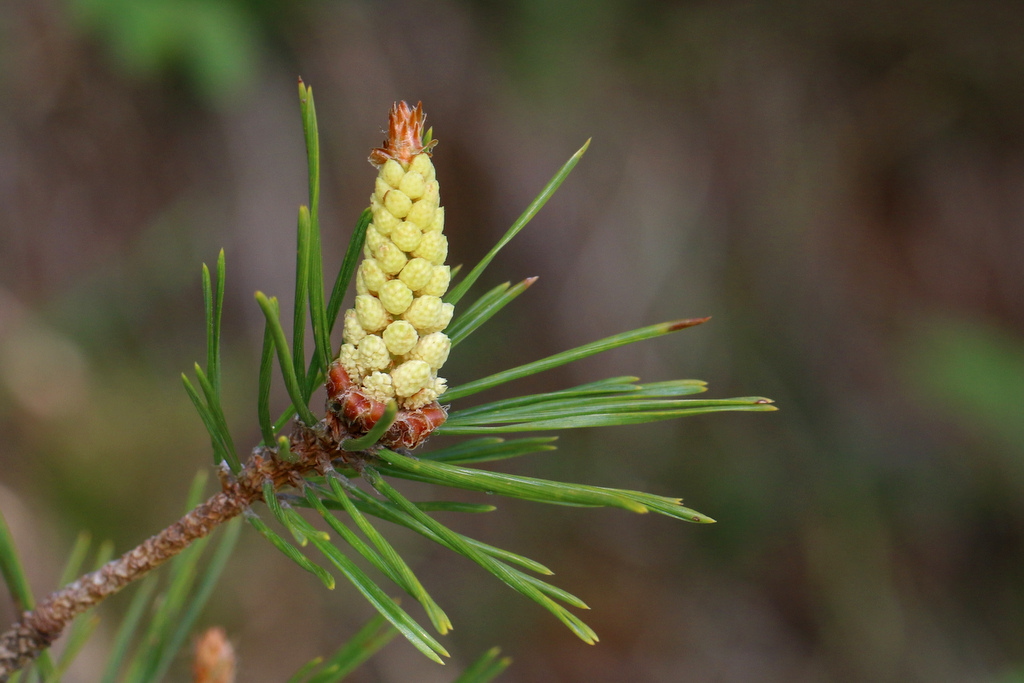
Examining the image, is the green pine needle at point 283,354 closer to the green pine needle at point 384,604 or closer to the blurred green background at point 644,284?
the green pine needle at point 384,604

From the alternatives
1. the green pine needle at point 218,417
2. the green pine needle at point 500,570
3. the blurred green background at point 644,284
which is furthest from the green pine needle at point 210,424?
the blurred green background at point 644,284

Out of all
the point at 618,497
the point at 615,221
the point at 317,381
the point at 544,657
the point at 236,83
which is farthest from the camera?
the point at 544,657

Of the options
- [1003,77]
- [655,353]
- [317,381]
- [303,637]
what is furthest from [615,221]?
[317,381]

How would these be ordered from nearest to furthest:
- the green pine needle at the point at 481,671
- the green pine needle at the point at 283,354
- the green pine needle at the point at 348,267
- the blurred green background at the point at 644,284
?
the green pine needle at the point at 283,354
the green pine needle at the point at 348,267
the green pine needle at the point at 481,671
the blurred green background at the point at 644,284

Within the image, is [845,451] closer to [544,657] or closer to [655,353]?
[655,353]

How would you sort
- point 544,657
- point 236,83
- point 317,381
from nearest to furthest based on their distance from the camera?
point 317,381 < point 236,83 < point 544,657

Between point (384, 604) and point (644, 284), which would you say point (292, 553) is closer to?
point (384, 604)

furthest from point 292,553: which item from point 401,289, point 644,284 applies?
point 644,284

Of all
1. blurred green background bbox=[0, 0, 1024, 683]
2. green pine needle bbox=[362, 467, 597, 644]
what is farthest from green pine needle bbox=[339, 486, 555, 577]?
blurred green background bbox=[0, 0, 1024, 683]
